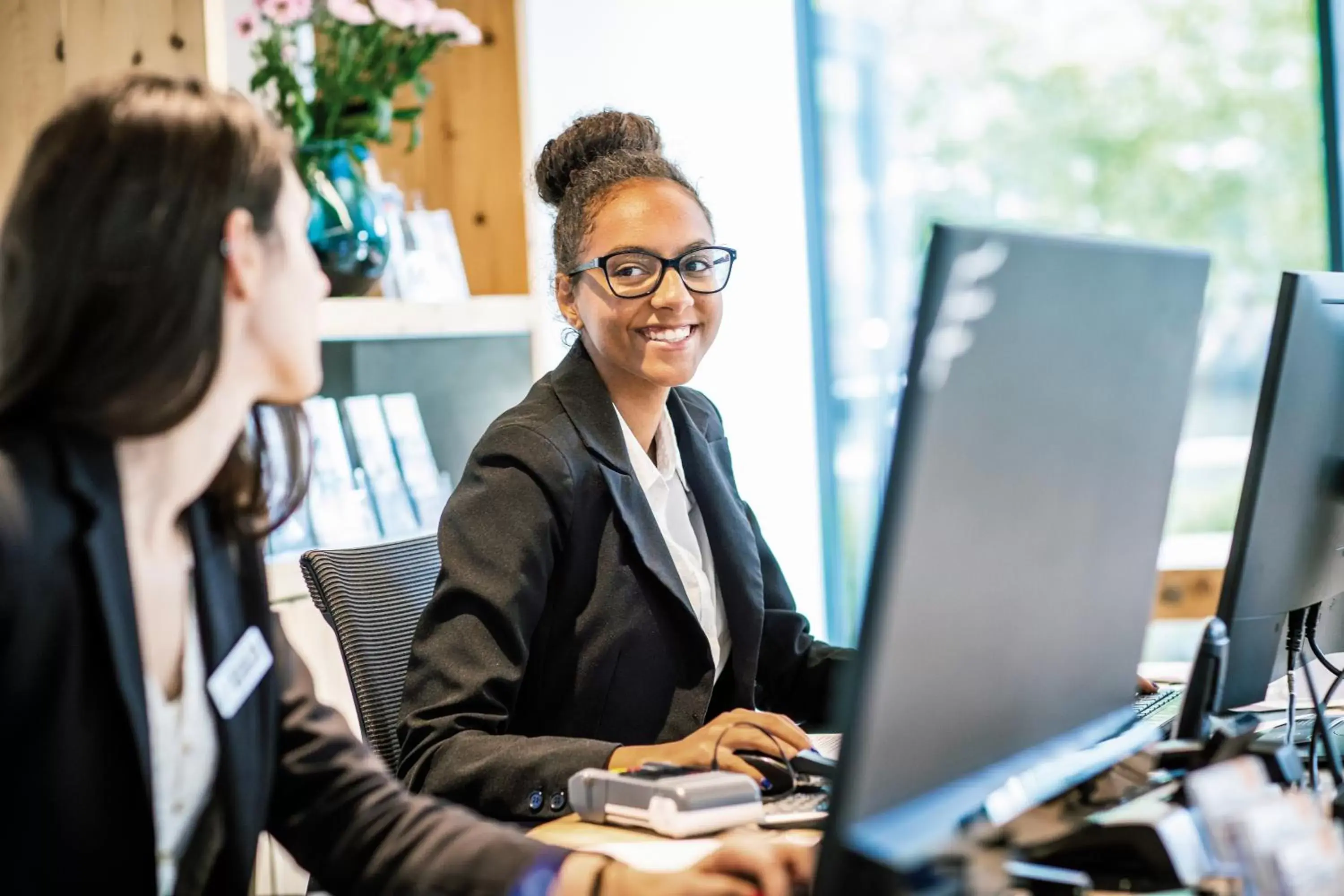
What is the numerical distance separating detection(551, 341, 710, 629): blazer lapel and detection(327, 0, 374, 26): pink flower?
133 cm

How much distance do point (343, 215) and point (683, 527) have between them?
1.36 m

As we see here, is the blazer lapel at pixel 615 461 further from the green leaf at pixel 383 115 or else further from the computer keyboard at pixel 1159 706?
the green leaf at pixel 383 115

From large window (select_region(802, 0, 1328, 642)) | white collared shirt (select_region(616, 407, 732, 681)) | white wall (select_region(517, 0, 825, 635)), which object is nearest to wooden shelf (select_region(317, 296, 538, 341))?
white wall (select_region(517, 0, 825, 635))

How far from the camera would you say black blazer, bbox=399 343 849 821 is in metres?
1.52

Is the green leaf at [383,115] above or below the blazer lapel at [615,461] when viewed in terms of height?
above

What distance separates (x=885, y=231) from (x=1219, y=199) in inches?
39.3

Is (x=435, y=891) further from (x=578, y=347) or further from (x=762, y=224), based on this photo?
(x=762, y=224)

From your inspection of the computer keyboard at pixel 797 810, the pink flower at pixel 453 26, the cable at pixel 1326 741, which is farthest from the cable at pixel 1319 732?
the pink flower at pixel 453 26

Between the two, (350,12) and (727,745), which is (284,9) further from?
(727,745)

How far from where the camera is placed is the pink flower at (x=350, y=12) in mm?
2879

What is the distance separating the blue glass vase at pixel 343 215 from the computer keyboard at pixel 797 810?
1869 mm

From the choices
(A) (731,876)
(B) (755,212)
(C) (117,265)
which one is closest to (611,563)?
(A) (731,876)

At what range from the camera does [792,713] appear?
2.03 metres

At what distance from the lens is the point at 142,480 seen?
3.59 feet
